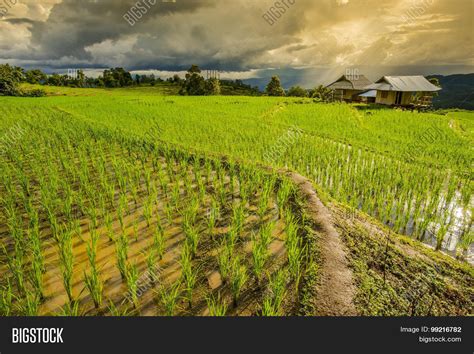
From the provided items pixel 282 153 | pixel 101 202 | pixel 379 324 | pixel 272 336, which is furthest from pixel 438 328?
pixel 282 153

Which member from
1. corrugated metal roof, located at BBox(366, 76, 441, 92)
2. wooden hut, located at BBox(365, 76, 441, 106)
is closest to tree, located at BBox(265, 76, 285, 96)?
wooden hut, located at BBox(365, 76, 441, 106)

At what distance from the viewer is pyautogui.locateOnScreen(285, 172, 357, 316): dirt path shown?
2.31 m

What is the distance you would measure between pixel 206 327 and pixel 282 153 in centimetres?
548

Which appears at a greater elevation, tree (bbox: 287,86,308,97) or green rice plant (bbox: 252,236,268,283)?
tree (bbox: 287,86,308,97)

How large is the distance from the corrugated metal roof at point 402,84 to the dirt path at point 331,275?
24.2 meters

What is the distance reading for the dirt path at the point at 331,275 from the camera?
231 cm

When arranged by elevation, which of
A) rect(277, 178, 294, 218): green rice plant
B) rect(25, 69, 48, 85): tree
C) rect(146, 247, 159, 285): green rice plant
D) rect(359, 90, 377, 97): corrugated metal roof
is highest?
rect(25, 69, 48, 85): tree

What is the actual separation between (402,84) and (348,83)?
317 inches

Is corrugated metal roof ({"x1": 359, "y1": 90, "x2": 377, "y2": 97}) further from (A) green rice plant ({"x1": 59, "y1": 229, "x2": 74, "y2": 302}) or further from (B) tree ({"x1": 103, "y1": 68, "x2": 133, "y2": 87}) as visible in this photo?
(B) tree ({"x1": 103, "y1": 68, "x2": 133, "y2": 87})

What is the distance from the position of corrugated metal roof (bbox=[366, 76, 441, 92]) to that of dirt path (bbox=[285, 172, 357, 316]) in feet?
79.4

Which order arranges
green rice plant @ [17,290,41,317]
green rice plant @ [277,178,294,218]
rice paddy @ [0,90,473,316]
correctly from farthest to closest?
1. green rice plant @ [277,178,294,218]
2. rice paddy @ [0,90,473,316]
3. green rice plant @ [17,290,41,317]

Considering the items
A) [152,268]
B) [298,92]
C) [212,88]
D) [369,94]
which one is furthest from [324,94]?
[152,268]

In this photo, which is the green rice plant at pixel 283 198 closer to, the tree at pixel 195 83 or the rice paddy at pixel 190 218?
the rice paddy at pixel 190 218

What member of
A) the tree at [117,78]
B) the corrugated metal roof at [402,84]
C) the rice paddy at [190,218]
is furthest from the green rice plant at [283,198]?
the tree at [117,78]
